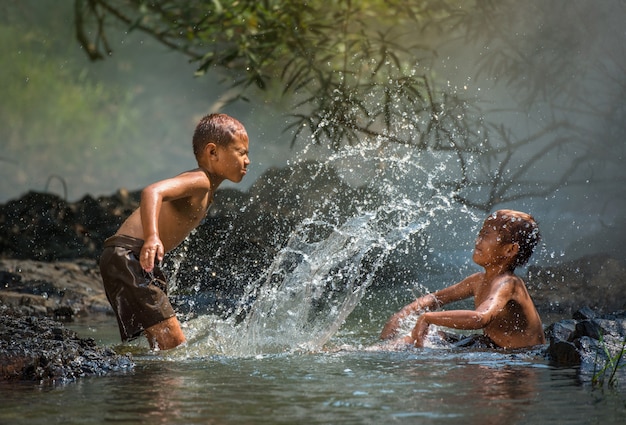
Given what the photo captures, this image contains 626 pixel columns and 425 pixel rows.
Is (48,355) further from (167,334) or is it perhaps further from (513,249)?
(513,249)

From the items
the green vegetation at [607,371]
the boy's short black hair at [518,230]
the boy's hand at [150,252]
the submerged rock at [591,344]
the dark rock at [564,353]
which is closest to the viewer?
the green vegetation at [607,371]

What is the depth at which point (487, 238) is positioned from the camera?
3.99m

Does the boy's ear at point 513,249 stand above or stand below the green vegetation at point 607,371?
above

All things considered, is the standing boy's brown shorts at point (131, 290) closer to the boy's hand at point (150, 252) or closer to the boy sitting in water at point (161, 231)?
the boy sitting in water at point (161, 231)

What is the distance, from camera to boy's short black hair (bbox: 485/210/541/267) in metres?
3.97

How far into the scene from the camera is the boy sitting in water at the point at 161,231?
3.73 metres

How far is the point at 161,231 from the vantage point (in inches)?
154

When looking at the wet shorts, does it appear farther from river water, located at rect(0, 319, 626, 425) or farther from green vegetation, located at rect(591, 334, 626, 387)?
green vegetation, located at rect(591, 334, 626, 387)

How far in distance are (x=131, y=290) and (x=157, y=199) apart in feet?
1.31

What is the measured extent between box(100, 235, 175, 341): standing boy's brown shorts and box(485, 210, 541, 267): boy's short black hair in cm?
137

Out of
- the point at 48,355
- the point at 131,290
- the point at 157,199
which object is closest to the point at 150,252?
the point at 157,199

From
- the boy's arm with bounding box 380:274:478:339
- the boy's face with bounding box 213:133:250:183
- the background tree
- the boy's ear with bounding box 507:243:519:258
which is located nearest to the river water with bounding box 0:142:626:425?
the boy's arm with bounding box 380:274:478:339

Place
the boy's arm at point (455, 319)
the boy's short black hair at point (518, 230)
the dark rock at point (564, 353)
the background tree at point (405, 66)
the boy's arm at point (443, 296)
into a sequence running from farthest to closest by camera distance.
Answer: the background tree at point (405, 66) < the boy's arm at point (443, 296) < the boy's short black hair at point (518, 230) < the boy's arm at point (455, 319) < the dark rock at point (564, 353)

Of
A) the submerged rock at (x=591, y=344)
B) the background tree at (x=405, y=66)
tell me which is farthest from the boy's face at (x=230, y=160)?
the background tree at (x=405, y=66)
